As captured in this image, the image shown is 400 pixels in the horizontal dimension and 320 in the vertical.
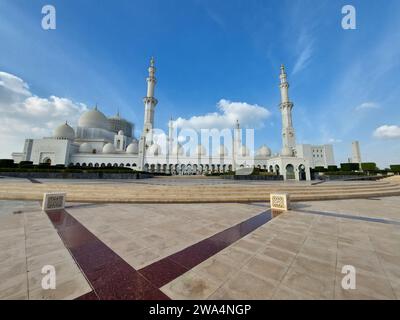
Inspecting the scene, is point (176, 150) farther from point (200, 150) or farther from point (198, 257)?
point (198, 257)

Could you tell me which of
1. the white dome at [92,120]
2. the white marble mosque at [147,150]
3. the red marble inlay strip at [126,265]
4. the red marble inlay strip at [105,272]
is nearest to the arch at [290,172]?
the white marble mosque at [147,150]

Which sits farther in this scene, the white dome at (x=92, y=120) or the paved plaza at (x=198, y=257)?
the white dome at (x=92, y=120)

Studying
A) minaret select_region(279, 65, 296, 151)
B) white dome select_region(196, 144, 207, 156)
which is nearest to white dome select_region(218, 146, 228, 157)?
white dome select_region(196, 144, 207, 156)

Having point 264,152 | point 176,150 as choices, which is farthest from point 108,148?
point 264,152

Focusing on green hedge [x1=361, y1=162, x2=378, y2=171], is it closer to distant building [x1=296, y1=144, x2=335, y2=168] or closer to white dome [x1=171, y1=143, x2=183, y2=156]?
distant building [x1=296, y1=144, x2=335, y2=168]

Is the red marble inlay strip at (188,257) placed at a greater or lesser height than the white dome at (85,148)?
lesser

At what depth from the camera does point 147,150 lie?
45938 millimetres

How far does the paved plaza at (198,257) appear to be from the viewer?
199 centimetres

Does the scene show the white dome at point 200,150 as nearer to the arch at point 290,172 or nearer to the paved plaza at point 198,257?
the arch at point 290,172

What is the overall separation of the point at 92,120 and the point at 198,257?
203 ft
